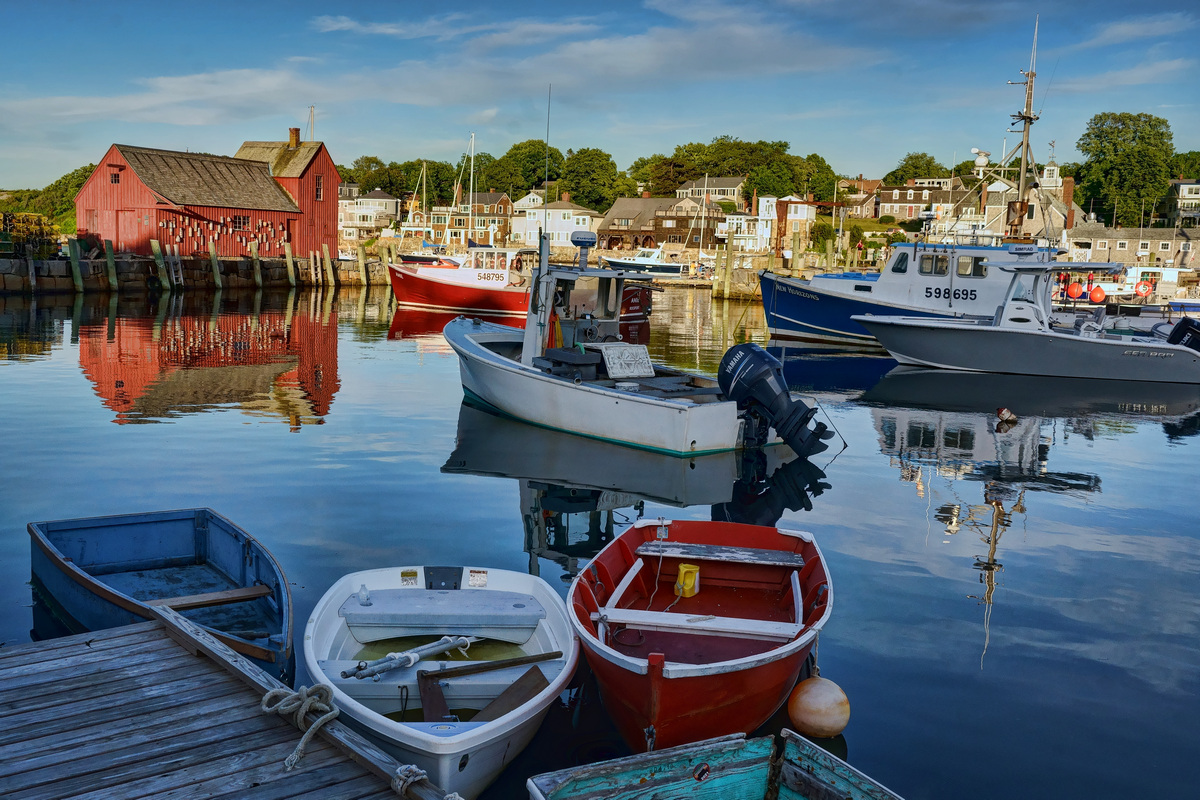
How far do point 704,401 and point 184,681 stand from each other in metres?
9.84

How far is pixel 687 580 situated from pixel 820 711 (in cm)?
164

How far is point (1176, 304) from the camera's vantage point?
140 ft

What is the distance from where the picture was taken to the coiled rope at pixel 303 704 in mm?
4453

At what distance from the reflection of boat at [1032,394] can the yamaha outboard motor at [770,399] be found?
22.5 ft

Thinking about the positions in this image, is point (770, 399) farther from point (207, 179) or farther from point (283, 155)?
point (283, 155)

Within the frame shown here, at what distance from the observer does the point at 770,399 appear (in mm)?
13375

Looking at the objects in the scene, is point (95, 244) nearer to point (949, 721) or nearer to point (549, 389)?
point (549, 389)

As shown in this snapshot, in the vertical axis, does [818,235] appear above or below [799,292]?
above

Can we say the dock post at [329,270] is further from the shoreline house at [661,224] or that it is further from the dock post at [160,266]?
the shoreline house at [661,224]

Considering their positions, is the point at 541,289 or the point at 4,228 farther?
the point at 4,228

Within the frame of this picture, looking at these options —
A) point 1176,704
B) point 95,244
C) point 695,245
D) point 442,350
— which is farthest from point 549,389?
point 695,245

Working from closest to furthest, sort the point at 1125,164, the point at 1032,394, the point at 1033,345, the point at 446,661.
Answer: the point at 446,661, the point at 1032,394, the point at 1033,345, the point at 1125,164

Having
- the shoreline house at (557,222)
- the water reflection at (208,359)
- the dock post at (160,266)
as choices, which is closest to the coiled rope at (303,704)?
the water reflection at (208,359)

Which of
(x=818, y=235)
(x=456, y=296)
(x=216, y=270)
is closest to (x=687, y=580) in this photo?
(x=456, y=296)
